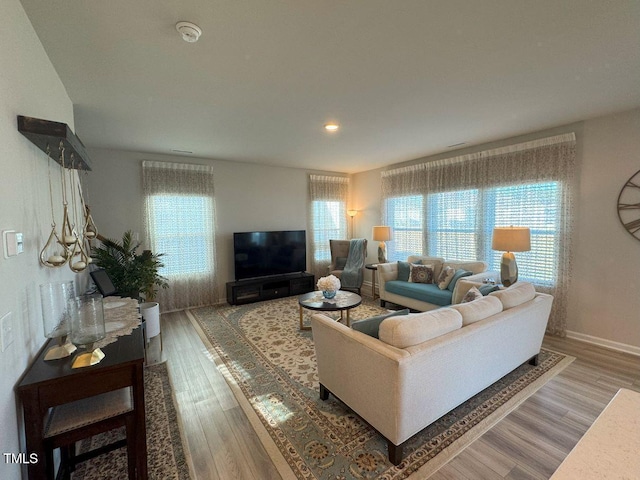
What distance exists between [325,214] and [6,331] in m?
5.44

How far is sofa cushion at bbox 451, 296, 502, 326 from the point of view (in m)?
2.03

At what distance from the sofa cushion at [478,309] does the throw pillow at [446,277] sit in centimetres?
166

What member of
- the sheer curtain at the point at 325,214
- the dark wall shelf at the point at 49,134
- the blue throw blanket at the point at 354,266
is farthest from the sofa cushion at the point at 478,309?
the sheer curtain at the point at 325,214

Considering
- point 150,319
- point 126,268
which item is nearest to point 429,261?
point 150,319

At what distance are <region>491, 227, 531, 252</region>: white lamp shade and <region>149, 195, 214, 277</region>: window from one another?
4.42 m

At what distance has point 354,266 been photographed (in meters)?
5.58

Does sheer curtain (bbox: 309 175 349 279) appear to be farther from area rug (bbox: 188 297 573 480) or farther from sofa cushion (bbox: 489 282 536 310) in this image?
sofa cushion (bbox: 489 282 536 310)

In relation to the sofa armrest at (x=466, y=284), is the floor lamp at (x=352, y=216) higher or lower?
higher

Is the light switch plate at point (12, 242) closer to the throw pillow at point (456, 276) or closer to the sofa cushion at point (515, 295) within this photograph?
the sofa cushion at point (515, 295)

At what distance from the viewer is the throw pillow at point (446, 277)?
3941 millimetres

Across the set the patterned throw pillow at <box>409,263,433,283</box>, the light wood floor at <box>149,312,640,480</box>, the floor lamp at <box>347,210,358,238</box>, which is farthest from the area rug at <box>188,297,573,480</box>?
the floor lamp at <box>347,210,358,238</box>

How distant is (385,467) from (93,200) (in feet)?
16.1

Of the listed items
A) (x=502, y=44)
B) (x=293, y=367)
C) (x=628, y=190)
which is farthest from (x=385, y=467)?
(x=628, y=190)

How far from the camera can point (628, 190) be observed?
3000 mm
